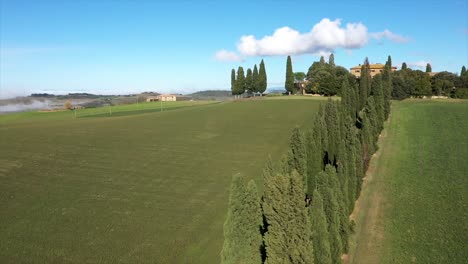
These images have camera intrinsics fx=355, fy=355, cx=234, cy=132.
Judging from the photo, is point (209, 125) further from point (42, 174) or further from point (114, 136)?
point (42, 174)

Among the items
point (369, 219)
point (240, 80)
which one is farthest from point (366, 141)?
point (240, 80)

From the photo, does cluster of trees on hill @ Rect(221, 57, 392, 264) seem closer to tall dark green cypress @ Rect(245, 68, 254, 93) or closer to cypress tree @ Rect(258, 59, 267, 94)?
cypress tree @ Rect(258, 59, 267, 94)

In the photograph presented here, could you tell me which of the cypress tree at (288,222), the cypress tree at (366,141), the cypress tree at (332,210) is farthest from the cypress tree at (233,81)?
the cypress tree at (288,222)

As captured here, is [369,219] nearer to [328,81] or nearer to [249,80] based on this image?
[328,81]

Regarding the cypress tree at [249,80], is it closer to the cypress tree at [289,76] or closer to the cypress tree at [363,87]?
the cypress tree at [289,76]

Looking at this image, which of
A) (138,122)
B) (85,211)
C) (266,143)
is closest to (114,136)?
(138,122)
